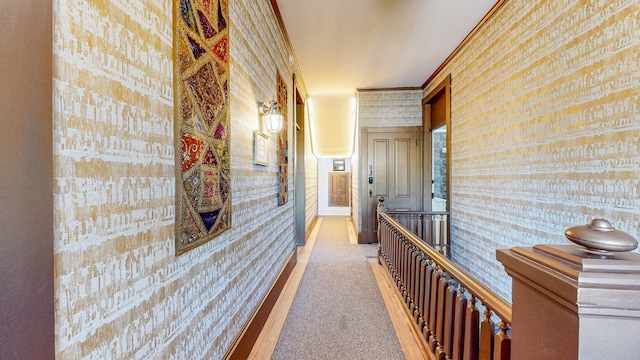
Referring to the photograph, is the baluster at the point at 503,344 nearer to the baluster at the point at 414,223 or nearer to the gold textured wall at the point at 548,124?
the gold textured wall at the point at 548,124

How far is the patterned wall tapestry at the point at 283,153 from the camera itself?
292cm

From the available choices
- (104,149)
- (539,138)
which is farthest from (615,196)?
(104,149)

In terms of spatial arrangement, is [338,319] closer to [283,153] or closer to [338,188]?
[283,153]

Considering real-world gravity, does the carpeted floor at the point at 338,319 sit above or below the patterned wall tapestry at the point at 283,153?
below

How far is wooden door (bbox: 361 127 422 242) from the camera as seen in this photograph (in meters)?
5.05

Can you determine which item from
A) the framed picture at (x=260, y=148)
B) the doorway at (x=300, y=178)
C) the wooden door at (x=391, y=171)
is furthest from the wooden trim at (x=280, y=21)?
the wooden door at (x=391, y=171)

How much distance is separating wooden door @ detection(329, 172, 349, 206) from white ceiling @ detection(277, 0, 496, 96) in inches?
172

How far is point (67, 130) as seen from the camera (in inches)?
25.9

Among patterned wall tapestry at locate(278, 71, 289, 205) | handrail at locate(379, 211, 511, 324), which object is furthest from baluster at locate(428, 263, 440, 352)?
patterned wall tapestry at locate(278, 71, 289, 205)

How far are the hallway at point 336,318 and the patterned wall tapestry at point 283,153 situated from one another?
3.39ft

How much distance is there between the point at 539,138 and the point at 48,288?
2839 millimetres

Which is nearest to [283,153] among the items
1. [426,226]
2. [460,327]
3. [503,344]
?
[460,327]

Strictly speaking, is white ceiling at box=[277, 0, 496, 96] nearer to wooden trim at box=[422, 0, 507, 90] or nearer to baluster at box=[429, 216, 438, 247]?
wooden trim at box=[422, 0, 507, 90]

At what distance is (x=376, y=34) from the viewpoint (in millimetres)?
3107
